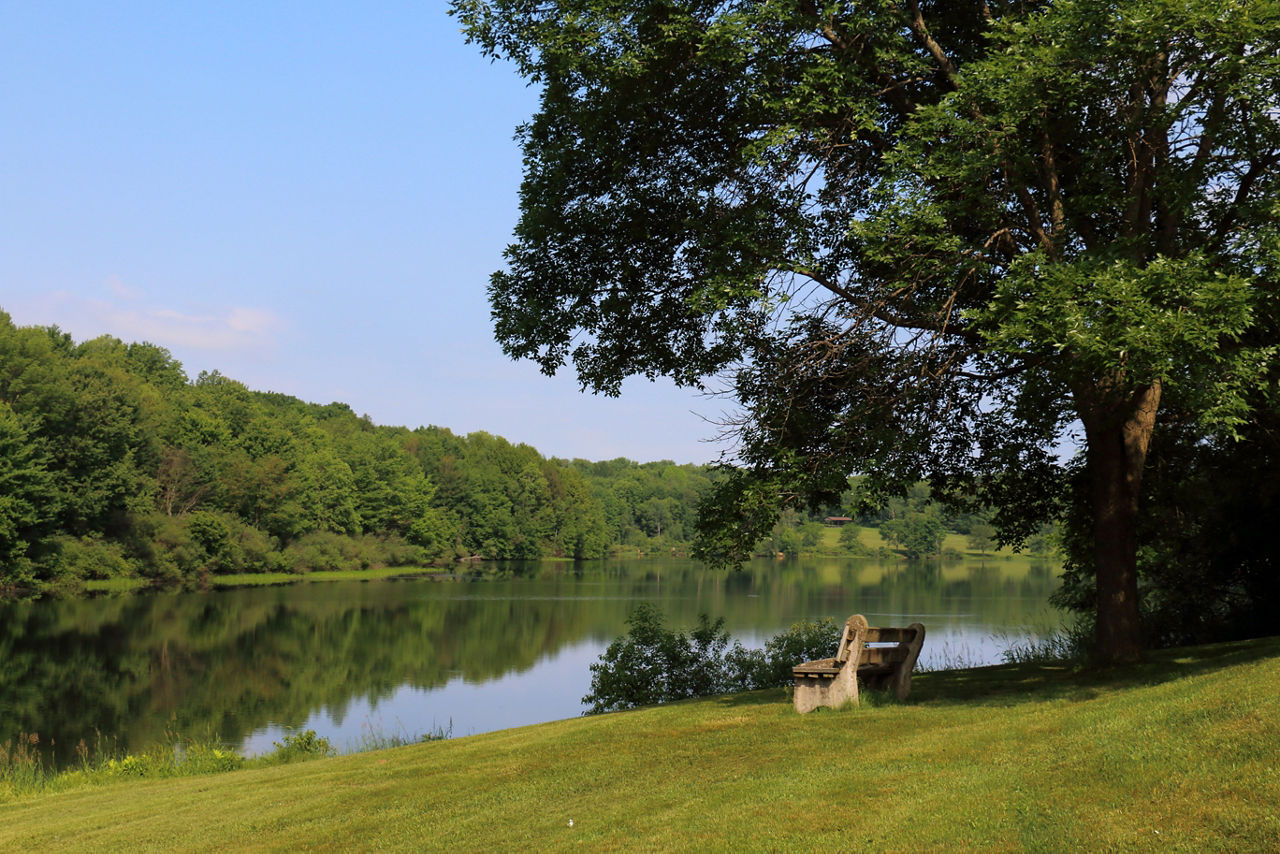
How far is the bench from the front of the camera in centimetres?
1185

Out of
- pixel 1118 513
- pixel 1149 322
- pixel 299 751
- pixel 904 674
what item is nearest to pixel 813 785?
pixel 904 674

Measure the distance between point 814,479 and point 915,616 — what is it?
37.0 meters

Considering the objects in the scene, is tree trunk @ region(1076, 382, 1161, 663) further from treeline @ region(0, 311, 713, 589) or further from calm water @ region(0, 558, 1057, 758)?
treeline @ region(0, 311, 713, 589)

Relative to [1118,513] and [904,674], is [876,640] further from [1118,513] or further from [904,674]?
[1118,513]

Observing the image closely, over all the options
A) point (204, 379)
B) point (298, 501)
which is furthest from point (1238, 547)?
point (204, 379)

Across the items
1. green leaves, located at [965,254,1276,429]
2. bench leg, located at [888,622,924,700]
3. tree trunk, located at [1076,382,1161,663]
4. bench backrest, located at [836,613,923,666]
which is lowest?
bench leg, located at [888,622,924,700]

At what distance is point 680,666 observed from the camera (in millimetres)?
19688

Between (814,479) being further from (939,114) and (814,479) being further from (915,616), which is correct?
(915,616)

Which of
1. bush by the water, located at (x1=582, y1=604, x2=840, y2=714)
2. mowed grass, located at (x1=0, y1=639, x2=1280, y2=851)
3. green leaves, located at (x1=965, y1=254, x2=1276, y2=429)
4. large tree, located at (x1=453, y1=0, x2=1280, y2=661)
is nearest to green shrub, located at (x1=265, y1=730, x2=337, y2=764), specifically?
mowed grass, located at (x1=0, y1=639, x2=1280, y2=851)

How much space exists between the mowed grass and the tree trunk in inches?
21.2

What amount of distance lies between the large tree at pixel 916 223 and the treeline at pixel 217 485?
37845mm

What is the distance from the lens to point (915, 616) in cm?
4759

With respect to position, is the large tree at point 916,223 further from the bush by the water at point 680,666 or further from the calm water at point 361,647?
the calm water at point 361,647

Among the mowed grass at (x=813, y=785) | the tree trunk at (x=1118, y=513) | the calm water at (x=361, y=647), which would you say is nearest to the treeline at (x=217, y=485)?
the calm water at (x=361, y=647)
